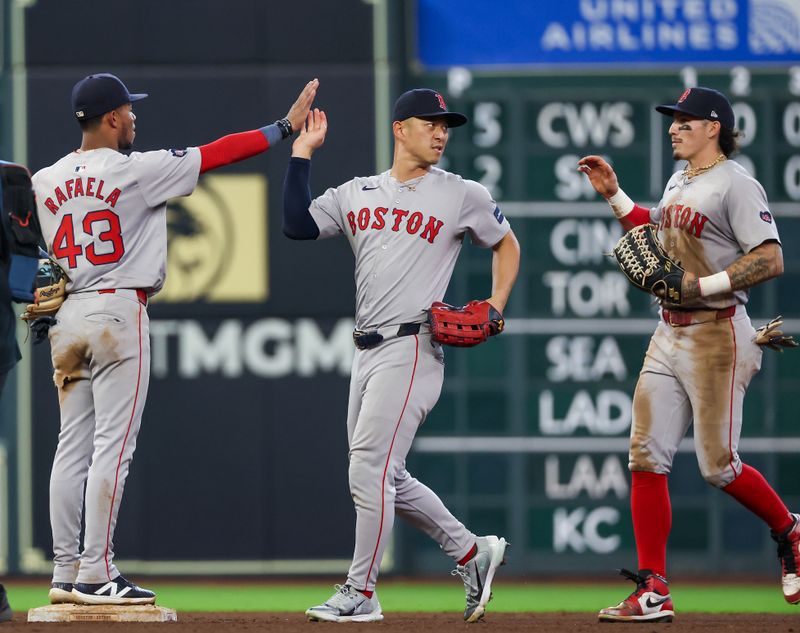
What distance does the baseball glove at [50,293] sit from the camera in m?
5.60

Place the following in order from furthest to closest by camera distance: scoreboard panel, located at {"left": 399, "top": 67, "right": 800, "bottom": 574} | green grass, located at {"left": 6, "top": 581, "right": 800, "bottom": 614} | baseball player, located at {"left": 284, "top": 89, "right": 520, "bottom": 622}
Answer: scoreboard panel, located at {"left": 399, "top": 67, "right": 800, "bottom": 574} → green grass, located at {"left": 6, "top": 581, "right": 800, "bottom": 614} → baseball player, located at {"left": 284, "top": 89, "right": 520, "bottom": 622}

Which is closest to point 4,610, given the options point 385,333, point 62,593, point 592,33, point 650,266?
point 62,593

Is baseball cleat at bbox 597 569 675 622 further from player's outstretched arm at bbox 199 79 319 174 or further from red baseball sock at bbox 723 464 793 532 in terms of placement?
player's outstretched arm at bbox 199 79 319 174

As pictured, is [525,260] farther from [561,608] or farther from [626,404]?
[561,608]

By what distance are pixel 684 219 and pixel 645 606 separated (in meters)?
1.47

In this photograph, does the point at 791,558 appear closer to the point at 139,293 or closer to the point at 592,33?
the point at 139,293

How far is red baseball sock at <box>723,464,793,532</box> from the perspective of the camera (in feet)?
19.0

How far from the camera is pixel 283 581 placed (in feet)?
28.6

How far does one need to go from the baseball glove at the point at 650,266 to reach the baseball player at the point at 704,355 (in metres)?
0.04

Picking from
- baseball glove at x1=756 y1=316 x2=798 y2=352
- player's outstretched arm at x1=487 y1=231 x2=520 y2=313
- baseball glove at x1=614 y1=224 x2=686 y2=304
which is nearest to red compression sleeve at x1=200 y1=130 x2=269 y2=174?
player's outstretched arm at x1=487 y1=231 x2=520 y2=313

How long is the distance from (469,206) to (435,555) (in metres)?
3.51

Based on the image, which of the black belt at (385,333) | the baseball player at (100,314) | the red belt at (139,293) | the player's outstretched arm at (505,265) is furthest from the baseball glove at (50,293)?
the player's outstretched arm at (505,265)

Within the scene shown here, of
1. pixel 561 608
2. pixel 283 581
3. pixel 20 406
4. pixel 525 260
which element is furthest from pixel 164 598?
pixel 525 260

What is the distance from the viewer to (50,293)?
5.61 m
